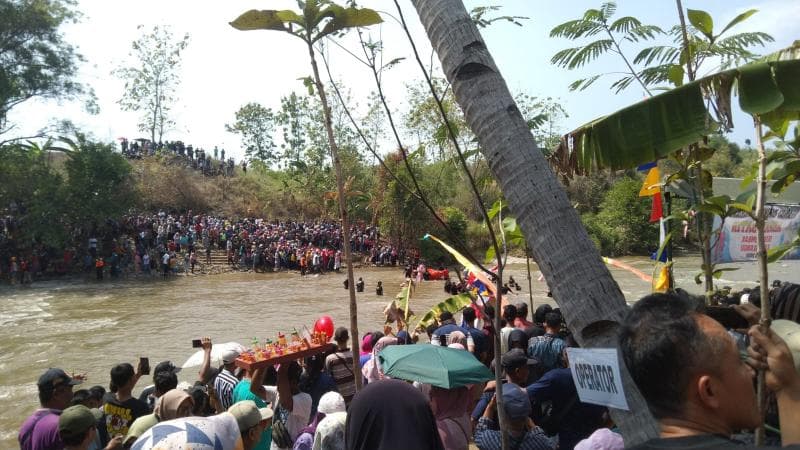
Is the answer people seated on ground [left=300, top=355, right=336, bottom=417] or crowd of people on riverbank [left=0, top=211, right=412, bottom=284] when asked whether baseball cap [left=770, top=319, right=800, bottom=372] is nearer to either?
people seated on ground [left=300, top=355, right=336, bottom=417]

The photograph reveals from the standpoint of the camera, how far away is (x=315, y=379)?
4711 mm

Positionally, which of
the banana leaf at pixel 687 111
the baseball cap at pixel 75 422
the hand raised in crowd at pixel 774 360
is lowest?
the baseball cap at pixel 75 422

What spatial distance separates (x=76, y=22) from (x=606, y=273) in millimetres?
33948

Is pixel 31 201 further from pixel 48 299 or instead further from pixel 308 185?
pixel 308 185

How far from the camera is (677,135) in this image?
2.49 metres

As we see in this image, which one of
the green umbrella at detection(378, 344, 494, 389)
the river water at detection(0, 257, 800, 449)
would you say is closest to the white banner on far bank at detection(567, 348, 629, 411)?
the green umbrella at detection(378, 344, 494, 389)

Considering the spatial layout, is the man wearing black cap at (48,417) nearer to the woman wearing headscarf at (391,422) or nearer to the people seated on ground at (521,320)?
the woman wearing headscarf at (391,422)

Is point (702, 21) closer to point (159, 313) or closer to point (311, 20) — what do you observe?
point (311, 20)

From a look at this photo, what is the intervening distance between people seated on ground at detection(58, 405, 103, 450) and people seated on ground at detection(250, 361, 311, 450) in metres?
1.23

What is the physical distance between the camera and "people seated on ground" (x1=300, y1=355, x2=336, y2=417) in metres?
4.66

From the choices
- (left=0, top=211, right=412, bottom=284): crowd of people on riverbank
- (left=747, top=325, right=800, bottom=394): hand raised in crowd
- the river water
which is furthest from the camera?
(left=0, top=211, right=412, bottom=284): crowd of people on riverbank

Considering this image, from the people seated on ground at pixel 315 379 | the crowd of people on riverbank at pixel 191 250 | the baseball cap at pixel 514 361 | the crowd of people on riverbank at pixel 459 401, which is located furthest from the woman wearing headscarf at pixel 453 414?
the crowd of people on riverbank at pixel 191 250

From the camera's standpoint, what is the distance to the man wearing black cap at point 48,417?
3.44m

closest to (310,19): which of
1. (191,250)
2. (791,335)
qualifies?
(791,335)
